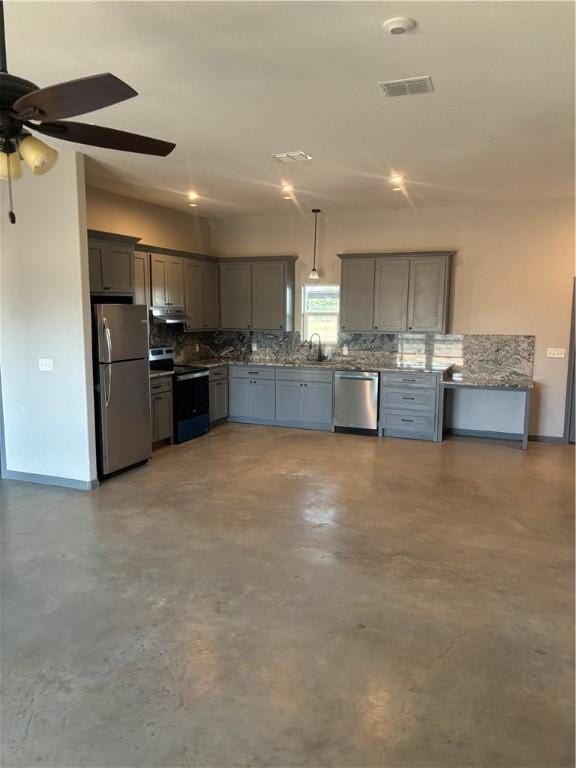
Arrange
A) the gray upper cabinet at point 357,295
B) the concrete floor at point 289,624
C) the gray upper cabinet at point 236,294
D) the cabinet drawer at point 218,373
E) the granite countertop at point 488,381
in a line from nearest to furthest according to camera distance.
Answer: the concrete floor at point 289,624, the granite countertop at point 488,381, the gray upper cabinet at point 357,295, the cabinet drawer at point 218,373, the gray upper cabinet at point 236,294

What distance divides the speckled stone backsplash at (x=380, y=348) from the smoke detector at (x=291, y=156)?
10.0ft

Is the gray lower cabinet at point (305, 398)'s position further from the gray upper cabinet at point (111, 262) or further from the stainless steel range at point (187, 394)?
the gray upper cabinet at point (111, 262)

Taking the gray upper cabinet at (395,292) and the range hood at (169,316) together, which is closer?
the range hood at (169,316)

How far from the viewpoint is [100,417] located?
488 centimetres

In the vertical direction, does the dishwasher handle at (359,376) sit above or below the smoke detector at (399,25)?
below

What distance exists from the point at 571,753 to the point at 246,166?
4.65 metres

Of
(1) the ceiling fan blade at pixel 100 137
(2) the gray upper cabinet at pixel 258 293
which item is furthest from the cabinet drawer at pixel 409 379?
(1) the ceiling fan blade at pixel 100 137

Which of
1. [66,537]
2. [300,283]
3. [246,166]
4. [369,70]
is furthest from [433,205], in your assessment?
[66,537]

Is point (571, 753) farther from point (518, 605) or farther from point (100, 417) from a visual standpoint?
point (100, 417)

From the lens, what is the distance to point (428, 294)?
6.72m

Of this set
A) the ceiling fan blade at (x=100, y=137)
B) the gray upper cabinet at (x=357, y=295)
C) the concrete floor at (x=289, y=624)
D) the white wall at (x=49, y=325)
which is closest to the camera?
the concrete floor at (x=289, y=624)

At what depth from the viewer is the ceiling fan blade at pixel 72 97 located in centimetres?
178

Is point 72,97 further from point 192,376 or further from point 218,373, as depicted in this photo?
point 218,373

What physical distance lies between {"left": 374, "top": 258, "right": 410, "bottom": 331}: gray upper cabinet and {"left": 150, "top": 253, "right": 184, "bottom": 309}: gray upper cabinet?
104 inches
